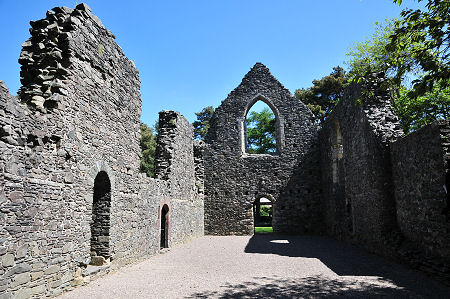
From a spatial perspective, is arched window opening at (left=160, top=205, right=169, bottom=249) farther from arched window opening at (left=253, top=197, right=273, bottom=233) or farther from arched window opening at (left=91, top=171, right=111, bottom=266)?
arched window opening at (left=253, top=197, right=273, bottom=233)

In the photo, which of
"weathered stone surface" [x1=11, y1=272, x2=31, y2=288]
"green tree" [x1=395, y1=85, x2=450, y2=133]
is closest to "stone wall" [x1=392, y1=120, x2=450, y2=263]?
"green tree" [x1=395, y1=85, x2=450, y2=133]

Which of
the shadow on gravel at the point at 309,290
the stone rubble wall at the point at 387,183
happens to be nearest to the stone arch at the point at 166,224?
the shadow on gravel at the point at 309,290

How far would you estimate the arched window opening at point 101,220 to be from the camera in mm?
6863

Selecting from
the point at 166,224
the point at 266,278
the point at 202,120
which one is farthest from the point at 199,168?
the point at 202,120

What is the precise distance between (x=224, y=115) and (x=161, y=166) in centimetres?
633

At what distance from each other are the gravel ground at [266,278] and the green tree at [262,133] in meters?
20.6

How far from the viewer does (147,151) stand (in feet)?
95.3

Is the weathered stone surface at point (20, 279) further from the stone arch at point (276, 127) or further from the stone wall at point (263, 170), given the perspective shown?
the stone arch at point (276, 127)

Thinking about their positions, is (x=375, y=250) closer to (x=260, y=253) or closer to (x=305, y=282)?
(x=260, y=253)

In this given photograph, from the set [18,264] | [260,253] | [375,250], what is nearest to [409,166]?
[375,250]

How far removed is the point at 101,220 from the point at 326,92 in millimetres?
22265

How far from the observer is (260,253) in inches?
385

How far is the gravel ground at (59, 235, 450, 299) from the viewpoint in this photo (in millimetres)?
5297

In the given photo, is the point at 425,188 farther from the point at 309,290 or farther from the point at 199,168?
the point at 199,168
